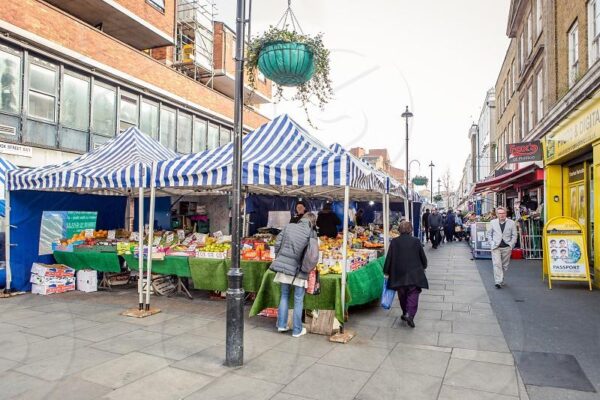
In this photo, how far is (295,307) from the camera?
20.0 feet

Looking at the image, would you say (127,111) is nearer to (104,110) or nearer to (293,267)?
(104,110)

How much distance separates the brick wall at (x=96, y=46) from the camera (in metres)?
11.7

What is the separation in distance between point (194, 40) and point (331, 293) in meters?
20.6

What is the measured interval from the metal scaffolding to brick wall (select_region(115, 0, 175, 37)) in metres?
2.54

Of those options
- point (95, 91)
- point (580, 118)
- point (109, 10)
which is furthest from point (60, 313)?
point (109, 10)

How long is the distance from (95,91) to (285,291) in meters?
12.0

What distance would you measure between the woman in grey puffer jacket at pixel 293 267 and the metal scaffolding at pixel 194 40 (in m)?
17.6

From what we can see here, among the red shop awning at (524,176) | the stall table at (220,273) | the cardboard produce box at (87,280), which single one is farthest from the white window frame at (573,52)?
the cardboard produce box at (87,280)

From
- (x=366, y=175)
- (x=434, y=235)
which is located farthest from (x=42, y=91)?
(x=434, y=235)

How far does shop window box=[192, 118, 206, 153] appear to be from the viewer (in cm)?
2016

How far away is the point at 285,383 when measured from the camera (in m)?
4.34

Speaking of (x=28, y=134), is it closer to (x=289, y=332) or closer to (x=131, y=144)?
(x=131, y=144)

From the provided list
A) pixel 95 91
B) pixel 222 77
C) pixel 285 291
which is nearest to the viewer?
pixel 285 291

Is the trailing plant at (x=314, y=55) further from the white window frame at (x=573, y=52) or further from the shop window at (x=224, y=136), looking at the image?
the shop window at (x=224, y=136)
